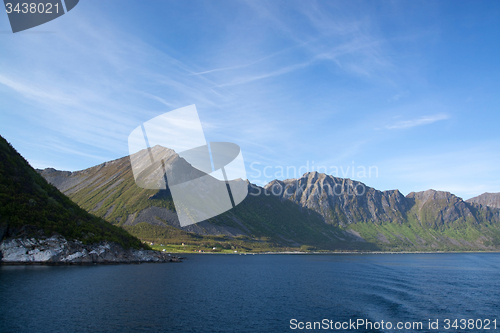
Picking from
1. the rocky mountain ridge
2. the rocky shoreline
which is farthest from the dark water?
the rocky mountain ridge

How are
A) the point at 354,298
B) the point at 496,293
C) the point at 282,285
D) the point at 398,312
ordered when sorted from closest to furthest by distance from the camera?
1. the point at 398,312
2. the point at 354,298
3. the point at 496,293
4. the point at 282,285

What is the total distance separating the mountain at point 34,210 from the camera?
97.1m

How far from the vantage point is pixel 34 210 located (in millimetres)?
104562

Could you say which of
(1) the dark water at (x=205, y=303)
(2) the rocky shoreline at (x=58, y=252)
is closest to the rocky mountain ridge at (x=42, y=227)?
(2) the rocky shoreline at (x=58, y=252)

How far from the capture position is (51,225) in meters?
106

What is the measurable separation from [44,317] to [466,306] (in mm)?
80980

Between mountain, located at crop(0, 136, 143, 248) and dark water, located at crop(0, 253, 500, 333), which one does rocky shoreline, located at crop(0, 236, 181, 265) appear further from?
dark water, located at crop(0, 253, 500, 333)

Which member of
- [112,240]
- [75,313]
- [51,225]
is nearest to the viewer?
[75,313]

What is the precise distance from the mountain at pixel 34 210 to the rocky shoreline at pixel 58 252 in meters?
2.27

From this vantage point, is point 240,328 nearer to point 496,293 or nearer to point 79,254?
point 496,293

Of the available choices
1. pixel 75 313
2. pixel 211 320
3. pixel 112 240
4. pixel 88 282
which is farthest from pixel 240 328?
pixel 112 240

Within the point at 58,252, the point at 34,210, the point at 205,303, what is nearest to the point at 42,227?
the point at 34,210

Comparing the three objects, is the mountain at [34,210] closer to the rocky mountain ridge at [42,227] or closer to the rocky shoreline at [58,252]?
the rocky mountain ridge at [42,227]

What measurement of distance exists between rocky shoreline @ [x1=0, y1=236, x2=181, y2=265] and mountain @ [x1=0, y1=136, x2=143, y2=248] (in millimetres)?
2270
